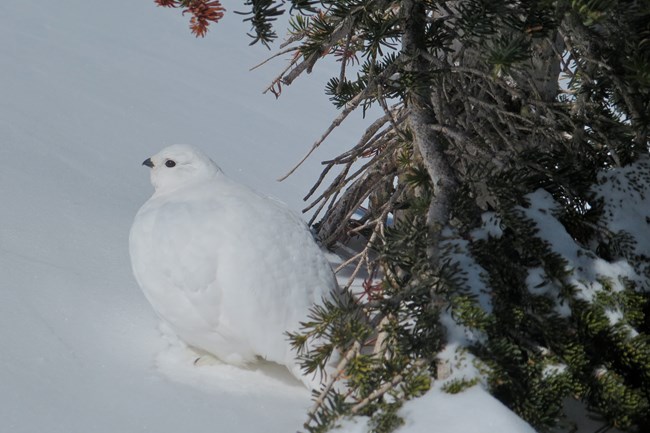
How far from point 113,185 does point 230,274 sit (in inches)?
49.4

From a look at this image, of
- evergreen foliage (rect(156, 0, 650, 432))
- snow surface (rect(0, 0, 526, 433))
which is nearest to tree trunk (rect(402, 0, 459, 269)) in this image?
evergreen foliage (rect(156, 0, 650, 432))

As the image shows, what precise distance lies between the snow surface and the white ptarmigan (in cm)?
12

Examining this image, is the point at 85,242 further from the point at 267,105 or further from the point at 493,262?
the point at 267,105

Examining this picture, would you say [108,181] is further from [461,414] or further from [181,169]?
[461,414]

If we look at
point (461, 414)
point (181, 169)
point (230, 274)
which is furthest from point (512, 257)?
point (181, 169)

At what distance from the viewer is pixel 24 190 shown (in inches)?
109

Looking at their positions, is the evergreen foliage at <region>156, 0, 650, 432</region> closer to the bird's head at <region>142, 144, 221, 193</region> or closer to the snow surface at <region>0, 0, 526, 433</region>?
the snow surface at <region>0, 0, 526, 433</region>

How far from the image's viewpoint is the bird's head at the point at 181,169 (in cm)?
233

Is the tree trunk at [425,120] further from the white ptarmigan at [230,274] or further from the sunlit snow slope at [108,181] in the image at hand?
the sunlit snow slope at [108,181]

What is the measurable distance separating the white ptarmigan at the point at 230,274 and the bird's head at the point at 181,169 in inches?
7.1

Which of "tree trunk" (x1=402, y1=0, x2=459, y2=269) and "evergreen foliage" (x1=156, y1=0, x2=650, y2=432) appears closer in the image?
"evergreen foliage" (x1=156, y1=0, x2=650, y2=432)

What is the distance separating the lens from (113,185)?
306 cm

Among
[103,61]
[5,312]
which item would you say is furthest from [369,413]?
[103,61]

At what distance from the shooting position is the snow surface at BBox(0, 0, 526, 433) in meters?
1.82
